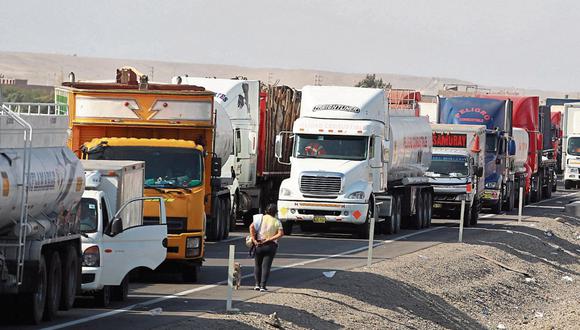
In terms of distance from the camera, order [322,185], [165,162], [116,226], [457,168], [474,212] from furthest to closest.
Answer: [474,212] → [457,168] → [322,185] → [165,162] → [116,226]

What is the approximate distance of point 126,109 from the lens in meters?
27.2

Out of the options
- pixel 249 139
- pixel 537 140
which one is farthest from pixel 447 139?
pixel 537 140

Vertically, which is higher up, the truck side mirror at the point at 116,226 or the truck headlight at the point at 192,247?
the truck side mirror at the point at 116,226

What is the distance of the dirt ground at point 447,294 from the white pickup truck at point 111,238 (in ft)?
4.88

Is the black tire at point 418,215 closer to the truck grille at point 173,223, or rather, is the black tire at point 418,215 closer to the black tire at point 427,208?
the black tire at point 427,208

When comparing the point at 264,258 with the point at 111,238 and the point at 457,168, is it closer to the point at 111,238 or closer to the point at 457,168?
the point at 111,238

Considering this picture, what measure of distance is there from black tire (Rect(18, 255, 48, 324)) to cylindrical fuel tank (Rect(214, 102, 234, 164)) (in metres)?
15.3

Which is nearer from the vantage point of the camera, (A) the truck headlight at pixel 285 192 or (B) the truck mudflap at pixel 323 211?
(B) the truck mudflap at pixel 323 211

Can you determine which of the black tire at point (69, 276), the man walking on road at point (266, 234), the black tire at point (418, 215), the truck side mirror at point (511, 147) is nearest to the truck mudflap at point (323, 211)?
the black tire at point (418, 215)

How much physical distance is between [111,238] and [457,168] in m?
26.7

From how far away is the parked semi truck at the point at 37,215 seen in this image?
1667cm

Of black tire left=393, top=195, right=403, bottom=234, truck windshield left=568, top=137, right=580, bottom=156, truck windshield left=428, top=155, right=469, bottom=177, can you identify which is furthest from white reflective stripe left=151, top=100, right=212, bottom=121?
truck windshield left=568, top=137, right=580, bottom=156

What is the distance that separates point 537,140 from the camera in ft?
206

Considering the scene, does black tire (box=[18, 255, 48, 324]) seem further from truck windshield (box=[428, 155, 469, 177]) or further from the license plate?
truck windshield (box=[428, 155, 469, 177])
